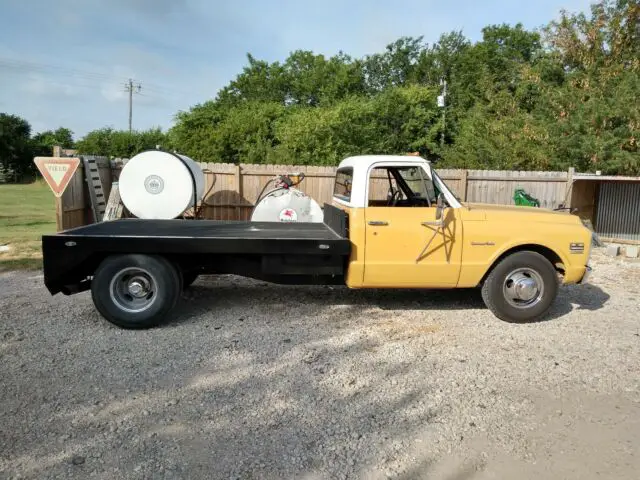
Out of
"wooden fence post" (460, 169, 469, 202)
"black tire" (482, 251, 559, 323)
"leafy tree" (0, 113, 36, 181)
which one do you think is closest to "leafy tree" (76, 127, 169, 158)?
"leafy tree" (0, 113, 36, 181)

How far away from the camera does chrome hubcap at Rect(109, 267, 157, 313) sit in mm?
5527

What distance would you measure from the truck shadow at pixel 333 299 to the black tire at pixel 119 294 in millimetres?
494

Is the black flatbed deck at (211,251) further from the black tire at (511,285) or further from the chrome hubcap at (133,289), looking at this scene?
the black tire at (511,285)

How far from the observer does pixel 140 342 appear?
5188mm

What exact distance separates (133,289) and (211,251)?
98 centimetres

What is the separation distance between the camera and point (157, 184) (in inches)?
388

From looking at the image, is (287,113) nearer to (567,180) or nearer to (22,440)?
(567,180)

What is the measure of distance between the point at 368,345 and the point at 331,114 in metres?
16.7

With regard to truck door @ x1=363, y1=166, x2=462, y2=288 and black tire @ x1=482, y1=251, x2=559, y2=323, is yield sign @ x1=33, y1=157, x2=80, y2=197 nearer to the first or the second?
truck door @ x1=363, y1=166, x2=462, y2=288

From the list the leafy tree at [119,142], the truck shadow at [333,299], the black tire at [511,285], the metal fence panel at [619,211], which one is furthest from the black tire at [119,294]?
the leafy tree at [119,142]

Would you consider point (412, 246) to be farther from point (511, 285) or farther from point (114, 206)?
point (114, 206)

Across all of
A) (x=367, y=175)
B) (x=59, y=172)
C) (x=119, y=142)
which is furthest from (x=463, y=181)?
(x=119, y=142)

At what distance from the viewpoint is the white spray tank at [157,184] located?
9.81 m

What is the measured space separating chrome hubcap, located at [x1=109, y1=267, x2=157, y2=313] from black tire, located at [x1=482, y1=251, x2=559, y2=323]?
12.8ft
